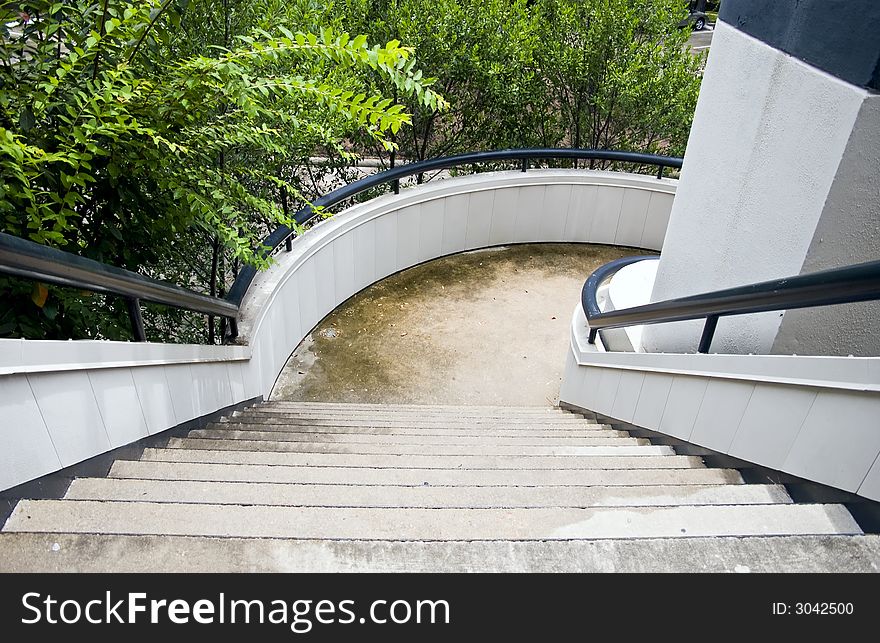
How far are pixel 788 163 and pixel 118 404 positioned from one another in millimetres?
2724

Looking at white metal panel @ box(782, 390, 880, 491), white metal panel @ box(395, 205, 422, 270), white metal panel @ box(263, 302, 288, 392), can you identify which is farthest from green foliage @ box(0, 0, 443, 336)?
white metal panel @ box(395, 205, 422, 270)

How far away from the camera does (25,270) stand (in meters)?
1.59

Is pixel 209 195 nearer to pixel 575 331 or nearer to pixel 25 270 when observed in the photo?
pixel 25 270

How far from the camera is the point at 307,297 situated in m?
5.17

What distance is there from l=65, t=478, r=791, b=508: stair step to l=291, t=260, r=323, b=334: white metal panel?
3.04m

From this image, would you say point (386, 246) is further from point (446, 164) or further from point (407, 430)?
point (407, 430)

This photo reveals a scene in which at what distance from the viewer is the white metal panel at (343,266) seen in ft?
17.7

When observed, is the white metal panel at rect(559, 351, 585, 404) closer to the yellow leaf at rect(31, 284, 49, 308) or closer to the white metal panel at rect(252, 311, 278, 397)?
the white metal panel at rect(252, 311, 278, 397)

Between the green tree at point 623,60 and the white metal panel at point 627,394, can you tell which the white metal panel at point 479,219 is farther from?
the white metal panel at point 627,394

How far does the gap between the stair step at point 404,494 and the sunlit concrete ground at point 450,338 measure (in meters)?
2.92

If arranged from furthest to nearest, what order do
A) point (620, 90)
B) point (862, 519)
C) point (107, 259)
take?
point (620, 90) → point (107, 259) → point (862, 519)

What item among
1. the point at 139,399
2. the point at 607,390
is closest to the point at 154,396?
the point at 139,399

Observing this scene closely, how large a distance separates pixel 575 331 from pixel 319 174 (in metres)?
3.12
